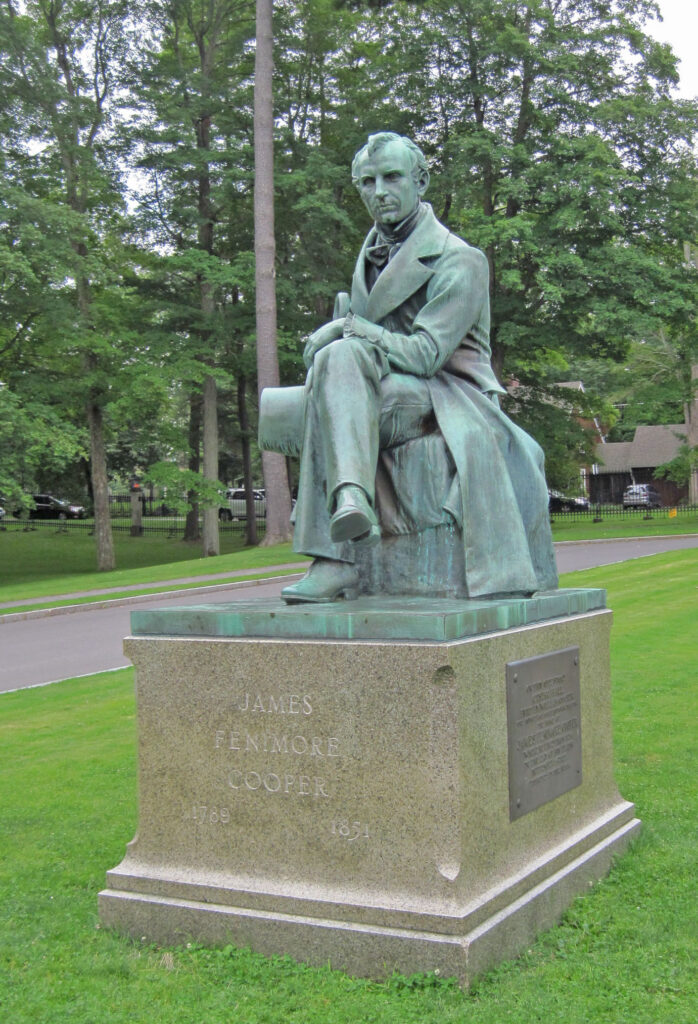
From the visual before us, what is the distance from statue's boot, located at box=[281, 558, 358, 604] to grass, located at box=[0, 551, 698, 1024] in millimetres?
1381

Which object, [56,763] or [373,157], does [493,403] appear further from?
[56,763]

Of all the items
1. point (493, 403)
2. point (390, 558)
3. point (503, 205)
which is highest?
point (503, 205)

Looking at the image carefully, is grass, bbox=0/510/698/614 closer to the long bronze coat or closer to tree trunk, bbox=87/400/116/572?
tree trunk, bbox=87/400/116/572

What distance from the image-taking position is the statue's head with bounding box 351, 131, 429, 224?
5.13 meters

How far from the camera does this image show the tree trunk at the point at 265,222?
24547 millimetres

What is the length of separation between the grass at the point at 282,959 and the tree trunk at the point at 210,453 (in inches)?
966

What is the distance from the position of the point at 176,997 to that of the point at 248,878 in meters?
0.56

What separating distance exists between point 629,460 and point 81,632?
61139 mm

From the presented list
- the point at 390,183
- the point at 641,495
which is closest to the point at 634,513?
the point at 641,495

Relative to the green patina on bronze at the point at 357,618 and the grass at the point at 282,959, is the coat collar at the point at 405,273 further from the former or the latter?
the grass at the point at 282,959

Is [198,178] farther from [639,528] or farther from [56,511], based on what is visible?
[56,511]

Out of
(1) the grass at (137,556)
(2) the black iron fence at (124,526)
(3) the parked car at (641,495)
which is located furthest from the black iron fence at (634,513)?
(3) the parked car at (641,495)

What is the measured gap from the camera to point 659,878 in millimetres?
4754

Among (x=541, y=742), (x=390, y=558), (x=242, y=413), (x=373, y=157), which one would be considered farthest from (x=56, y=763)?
(x=242, y=413)
